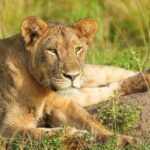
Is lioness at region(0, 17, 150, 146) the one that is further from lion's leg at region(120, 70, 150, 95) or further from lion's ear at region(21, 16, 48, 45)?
lion's leg at region(120, 70, 150, 95)

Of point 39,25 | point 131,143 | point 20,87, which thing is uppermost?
point 39,25

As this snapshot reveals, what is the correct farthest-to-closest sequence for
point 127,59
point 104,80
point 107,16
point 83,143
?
point 107,16 < point 127,59 < point 104,80 < point 83,143

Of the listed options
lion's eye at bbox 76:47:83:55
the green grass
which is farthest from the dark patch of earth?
the green grass

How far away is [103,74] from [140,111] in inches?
57.2

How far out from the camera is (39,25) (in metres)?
5.97

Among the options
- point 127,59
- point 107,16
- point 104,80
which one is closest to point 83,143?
point 104,80

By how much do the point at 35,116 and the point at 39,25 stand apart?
65 cm

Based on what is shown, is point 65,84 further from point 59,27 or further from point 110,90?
point 110,90

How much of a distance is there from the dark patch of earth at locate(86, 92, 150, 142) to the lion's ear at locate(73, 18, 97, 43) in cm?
55

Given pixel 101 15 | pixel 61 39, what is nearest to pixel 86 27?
pixel 61 39

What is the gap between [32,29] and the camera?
597cm

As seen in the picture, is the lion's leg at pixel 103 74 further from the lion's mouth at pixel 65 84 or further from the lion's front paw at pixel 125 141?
the lion's front paw at pixel 125 141

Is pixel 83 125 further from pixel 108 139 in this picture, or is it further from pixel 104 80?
pixel 104 80

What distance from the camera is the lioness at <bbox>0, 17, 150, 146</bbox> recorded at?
5769 mm
